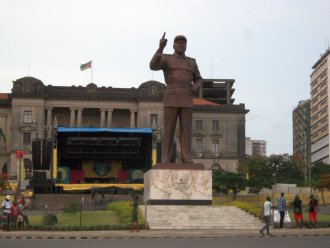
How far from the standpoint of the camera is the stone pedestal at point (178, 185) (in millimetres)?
29047

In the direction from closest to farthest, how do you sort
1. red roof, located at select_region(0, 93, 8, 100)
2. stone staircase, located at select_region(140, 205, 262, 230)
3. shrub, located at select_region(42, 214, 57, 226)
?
1. stone staircase, located at select_region(140, 205, 262, 230)
2. shrub, located at select_region(42, 214, 57, 226)
3. red roof, located at select_region(0, 93, 8, 100)

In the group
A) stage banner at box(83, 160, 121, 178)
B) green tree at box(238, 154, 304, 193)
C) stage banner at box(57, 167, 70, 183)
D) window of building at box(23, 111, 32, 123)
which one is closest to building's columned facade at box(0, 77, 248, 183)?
window of building at box(23, 111, 32, 123)

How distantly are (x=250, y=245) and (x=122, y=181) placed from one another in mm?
49416

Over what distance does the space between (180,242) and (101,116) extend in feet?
236

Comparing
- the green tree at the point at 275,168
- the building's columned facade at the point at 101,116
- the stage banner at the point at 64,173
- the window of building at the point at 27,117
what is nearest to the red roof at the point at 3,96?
the building's columned facade at the point at 101,116

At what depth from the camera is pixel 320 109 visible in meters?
116

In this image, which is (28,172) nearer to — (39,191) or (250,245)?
(39,191)

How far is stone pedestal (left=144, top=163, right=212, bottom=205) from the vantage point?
2905 centimetres

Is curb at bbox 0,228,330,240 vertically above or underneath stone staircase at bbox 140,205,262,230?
underneath

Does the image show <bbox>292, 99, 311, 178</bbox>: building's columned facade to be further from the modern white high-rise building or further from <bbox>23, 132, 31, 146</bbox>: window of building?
<bbox>23, 132, 31, 146</bbox>: window of building

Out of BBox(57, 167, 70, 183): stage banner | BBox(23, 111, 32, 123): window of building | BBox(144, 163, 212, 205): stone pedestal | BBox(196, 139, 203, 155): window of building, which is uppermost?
BBox(23, 111, 32, 123): window of building

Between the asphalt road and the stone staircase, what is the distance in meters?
4.66

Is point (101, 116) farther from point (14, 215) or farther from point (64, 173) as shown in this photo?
point (14, 215)

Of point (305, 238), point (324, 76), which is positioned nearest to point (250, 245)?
point (305, 238)
